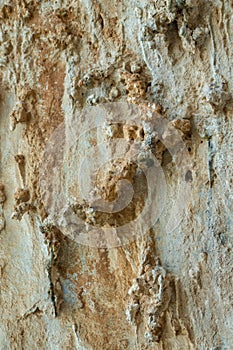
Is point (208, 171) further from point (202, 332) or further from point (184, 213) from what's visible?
point (202, 332)

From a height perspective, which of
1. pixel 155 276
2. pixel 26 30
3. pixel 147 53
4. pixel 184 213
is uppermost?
pixel 26 30

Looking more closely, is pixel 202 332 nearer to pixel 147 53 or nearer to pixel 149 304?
pixel 149 304

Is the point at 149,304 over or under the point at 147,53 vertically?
under

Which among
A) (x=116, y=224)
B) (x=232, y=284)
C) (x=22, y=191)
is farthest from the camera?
(x=22, y=191)

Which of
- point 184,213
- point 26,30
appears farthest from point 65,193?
point 26,30

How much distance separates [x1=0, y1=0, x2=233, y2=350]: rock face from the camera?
910mm

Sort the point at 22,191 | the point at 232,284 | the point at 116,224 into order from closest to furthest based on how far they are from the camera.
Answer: the point at 232,284 < the point at 116,224 < the point at 22,191

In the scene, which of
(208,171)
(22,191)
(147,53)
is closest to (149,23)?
(147,53)

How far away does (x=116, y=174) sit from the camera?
3.10 ft

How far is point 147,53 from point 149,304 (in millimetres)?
541

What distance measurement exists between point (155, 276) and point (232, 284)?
0.16m

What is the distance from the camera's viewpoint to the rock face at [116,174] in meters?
0.91

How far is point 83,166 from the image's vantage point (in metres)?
1.05

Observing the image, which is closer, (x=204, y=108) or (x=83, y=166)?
(x=204, y=108)
